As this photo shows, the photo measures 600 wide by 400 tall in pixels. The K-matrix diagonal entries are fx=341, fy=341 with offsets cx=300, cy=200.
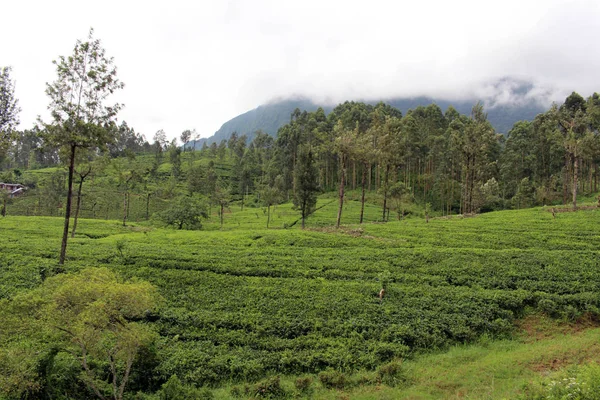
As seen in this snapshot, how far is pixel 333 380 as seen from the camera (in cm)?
1340

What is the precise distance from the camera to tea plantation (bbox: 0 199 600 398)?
598 inches

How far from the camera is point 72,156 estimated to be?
23.2 m

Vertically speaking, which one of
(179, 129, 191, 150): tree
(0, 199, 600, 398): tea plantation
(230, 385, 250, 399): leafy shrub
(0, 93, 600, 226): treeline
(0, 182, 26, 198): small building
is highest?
(179, 129, 191, 150): tree

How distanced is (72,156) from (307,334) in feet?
64.4

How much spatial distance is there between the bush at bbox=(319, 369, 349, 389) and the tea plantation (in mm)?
681

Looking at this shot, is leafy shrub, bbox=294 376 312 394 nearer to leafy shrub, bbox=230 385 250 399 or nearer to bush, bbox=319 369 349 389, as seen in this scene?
bush, bbox=319 369 349 389

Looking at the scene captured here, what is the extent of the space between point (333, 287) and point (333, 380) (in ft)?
26.9

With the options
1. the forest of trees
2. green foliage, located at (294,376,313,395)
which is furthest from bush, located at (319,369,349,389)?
the forest of trees

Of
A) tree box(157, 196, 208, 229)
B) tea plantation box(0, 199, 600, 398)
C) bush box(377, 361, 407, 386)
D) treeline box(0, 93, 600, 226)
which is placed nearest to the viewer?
bush box(377, 361, 407, 386)

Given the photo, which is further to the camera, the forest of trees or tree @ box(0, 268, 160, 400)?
the forest of trees

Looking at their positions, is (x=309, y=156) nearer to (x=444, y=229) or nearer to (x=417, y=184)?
(x=444, y=229)

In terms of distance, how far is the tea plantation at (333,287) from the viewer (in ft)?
49.8

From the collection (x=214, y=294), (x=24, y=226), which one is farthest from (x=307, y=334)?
(x=24, y=226)

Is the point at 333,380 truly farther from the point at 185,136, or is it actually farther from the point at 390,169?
the point at 185,136
